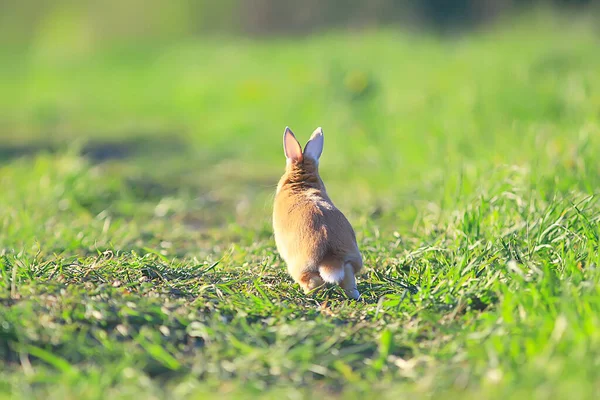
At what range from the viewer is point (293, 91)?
883 centimetres

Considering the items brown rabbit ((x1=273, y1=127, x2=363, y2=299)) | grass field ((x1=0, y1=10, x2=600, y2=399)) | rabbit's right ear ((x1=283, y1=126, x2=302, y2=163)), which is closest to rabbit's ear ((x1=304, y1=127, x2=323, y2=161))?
rabbit's right ear ((x1=283, y1=126, x2=302, y2=163))

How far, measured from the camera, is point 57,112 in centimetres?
1045

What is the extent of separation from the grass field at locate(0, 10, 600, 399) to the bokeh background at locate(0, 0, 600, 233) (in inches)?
1.5

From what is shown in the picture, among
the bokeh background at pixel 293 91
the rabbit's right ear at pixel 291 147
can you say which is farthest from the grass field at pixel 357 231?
the rabbit's right ear at pixel 291 147

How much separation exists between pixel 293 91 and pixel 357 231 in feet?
14.8

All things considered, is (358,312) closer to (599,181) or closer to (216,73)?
(599,181)

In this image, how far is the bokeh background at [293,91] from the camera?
600 centimetres

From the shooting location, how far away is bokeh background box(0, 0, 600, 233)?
6.00 meters

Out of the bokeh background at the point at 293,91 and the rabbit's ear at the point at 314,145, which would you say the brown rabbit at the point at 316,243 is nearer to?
the rabbit's ear at the point at 314,145

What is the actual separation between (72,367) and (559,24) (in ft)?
30.2

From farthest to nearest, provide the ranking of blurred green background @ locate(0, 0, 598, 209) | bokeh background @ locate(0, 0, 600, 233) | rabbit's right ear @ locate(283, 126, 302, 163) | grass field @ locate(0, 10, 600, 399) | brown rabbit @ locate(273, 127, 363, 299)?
blurred green background @ locate(0, 0, 598, 209) < bokeh background @ locate(0, 0, 600, 233) < rabbit's right ear @ locate(283, 126, 302, 163) < brown rabbit @ locate(273, 127, 363, 299) < grass field @ locate(0, 10, 600, 399)

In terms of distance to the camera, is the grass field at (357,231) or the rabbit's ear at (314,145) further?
the rabbit's ear at (314,145)

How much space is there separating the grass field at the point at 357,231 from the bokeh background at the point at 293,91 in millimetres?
37

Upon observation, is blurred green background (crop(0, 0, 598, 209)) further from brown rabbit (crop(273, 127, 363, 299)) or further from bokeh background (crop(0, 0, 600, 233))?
brown rabbit (crop(273, 127, 363, 299))
